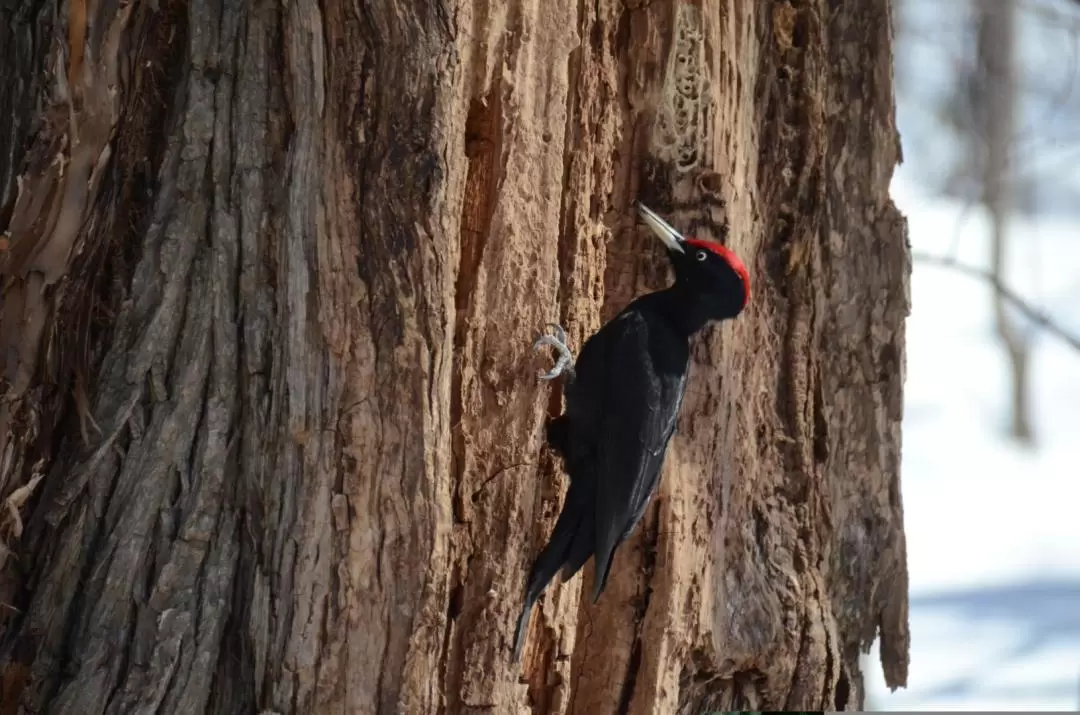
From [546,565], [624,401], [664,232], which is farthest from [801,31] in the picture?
[546,565]

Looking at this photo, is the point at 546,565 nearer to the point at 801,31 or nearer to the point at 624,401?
the point at 624,401

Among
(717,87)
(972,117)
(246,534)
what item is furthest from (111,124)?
(972,117)

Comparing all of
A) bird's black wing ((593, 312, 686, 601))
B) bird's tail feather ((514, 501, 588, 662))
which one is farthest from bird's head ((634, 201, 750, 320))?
bird's tail feather ((514, 501, 588, 662))

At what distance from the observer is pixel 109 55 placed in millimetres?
2229

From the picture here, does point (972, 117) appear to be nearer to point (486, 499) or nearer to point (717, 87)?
point (717, 87)

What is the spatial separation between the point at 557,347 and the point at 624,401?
17 cm

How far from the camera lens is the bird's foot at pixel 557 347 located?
2.41m

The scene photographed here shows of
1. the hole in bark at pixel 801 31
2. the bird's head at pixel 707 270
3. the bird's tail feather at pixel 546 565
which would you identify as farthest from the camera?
the hole in bark at pixel 801 31

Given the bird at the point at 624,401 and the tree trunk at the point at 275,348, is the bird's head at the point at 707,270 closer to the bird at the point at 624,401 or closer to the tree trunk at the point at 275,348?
the bird at the point at 624,401

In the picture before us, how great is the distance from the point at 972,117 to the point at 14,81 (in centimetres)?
711

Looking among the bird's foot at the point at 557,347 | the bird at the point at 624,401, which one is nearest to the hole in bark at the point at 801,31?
the bird at the point at 624,401

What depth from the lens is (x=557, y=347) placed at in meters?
2.46

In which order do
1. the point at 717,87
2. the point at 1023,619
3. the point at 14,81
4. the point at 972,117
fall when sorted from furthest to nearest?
the point at 972,117 < the point at 1023,619 < the point at 717,87 < the point at 14,81

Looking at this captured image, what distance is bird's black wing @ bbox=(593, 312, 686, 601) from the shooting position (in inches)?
95.6
